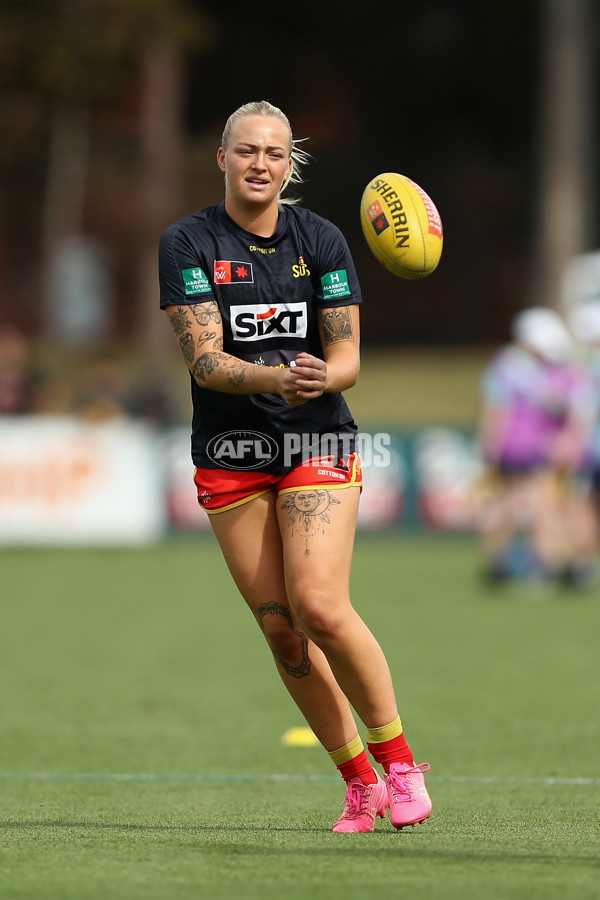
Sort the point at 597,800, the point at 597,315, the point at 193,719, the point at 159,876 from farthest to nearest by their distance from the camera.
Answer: the point at 597,315, the point at 193,719, the point at 597,800, the point at 159,876

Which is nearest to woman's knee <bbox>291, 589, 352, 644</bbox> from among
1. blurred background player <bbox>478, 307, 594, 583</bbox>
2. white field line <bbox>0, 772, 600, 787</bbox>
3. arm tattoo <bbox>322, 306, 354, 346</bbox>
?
arm tattoo <bbox>322, 306, 354, 346</bbox>

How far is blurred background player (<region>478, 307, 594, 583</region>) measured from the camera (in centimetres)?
1325

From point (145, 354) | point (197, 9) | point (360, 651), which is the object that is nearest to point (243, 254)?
point (360, 651)

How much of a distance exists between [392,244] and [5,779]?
2.67 metres

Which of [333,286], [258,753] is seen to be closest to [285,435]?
[333,286]

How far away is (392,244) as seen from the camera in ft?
16.9

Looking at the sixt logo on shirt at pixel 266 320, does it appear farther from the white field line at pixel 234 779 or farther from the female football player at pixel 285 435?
the white field line at pixel 234 779

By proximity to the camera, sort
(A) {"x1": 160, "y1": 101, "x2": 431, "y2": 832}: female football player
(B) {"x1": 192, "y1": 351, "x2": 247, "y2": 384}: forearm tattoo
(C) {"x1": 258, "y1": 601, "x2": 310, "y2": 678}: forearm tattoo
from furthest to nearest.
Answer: (C) {"x1": 258, "y1": 601, "x2": 310, "y2": 678}: forearm tattoo < (A) {"x1": 160, "y1": 101, "x2": 431, "y2": 832}: female football player < (B) {"x1": 192, "y1": 351, "x2": 247, "y2": 384}: forearm tattoo

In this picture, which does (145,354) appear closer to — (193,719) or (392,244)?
(193,719)

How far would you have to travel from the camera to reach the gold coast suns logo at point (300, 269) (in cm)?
502

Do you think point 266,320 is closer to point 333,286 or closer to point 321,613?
point 333,286

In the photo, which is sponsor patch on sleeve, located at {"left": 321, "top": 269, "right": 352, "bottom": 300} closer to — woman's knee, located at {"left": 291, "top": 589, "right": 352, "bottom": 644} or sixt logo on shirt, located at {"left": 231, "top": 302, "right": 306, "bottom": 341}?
sixt logo on shirt, located at {"left": 231, "top": 302, "right": 306, "bottom": 341}

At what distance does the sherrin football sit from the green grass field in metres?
1.84

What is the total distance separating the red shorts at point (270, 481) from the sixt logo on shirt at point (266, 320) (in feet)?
1.41
